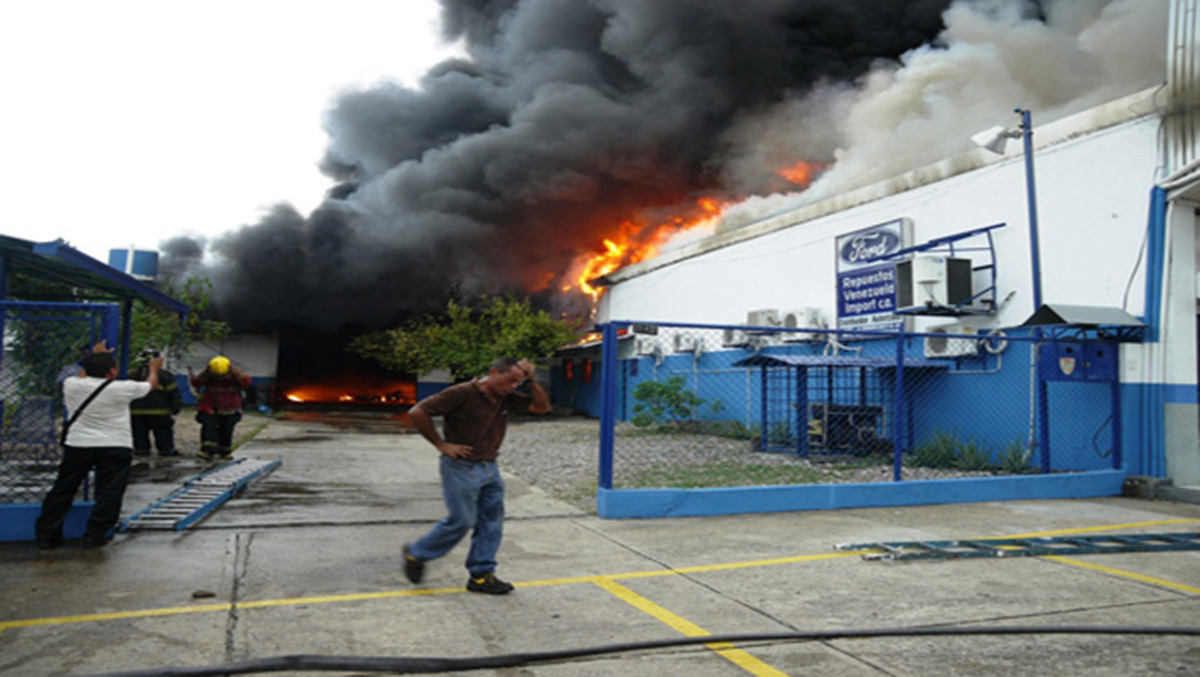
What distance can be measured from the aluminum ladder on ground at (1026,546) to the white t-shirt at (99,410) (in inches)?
193

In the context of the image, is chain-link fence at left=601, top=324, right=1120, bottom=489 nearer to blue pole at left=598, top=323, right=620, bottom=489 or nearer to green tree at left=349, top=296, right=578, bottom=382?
blue pole at left=598, top=323, right=620, bottom=489

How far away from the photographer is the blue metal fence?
7166 mm

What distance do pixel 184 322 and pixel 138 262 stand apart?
7.46 metres

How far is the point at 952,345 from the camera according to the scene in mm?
10852

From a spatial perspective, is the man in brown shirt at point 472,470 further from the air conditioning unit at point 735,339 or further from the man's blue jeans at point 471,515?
the air conditioning unit at point 735,339

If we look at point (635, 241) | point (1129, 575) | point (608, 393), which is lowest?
point (1129, 575)

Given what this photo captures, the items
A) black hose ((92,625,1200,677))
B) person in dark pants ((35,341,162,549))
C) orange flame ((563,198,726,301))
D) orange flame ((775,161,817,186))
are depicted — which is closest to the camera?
black hose ((92,625,1200,677))

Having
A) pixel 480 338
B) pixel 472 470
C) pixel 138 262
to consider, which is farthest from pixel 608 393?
pixel 138 262

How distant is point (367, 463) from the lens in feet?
32.8

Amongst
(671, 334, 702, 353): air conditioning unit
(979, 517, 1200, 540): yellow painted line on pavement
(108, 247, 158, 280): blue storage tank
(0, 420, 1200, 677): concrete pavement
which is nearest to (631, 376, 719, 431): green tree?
(671, 334, 702, 353): air conditioning unit

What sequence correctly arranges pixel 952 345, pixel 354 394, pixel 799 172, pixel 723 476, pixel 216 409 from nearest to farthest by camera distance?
pixel 723 476, pixel 216 409, pixel 952 345, pixel 799 172, pixel 354 394

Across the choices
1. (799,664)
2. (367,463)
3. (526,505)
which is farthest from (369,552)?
(367,463)

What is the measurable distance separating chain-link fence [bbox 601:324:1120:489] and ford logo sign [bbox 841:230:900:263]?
143cm

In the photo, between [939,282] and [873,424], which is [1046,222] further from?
[873,424]
